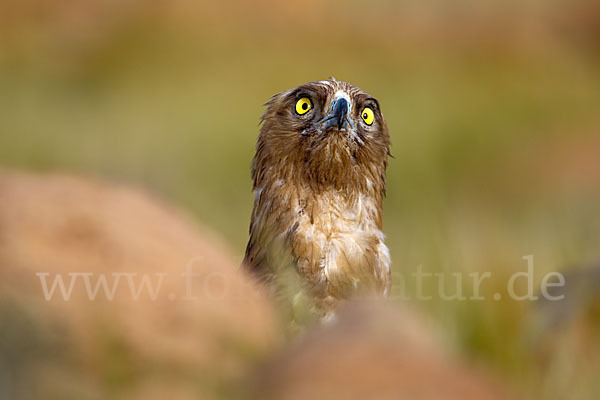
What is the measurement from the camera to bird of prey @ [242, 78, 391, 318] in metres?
4.12

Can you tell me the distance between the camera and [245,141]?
56.2ft

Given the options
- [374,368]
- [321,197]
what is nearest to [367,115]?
[321,197]

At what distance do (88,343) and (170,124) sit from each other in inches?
639

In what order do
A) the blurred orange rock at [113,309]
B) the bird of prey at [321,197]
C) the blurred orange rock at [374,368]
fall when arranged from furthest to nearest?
the bird of prey at [321,197] < the blurred orange rock at [113,309] < the blurred orange rock at [374,368]

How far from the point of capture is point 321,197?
14.5 feet

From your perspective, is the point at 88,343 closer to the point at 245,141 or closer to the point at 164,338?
the point at 164,338

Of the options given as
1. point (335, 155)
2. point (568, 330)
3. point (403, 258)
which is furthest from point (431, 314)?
point (403, 258)

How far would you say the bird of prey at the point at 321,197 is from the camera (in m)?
4.12

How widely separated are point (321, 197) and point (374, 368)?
90.2 inches

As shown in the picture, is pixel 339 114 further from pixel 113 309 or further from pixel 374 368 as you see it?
pixel 374 368

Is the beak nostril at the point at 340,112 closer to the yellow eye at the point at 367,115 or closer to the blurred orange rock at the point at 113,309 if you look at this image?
the yellow eye at the point at 367,115

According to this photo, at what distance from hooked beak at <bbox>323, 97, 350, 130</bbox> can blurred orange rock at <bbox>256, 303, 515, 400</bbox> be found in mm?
2294

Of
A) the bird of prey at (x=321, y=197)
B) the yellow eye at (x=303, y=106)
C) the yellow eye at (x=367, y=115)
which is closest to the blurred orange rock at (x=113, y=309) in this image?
the bird of prey at (x=321, y=197)

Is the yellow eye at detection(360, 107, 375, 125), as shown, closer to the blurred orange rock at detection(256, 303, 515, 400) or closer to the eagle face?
the eagle face
